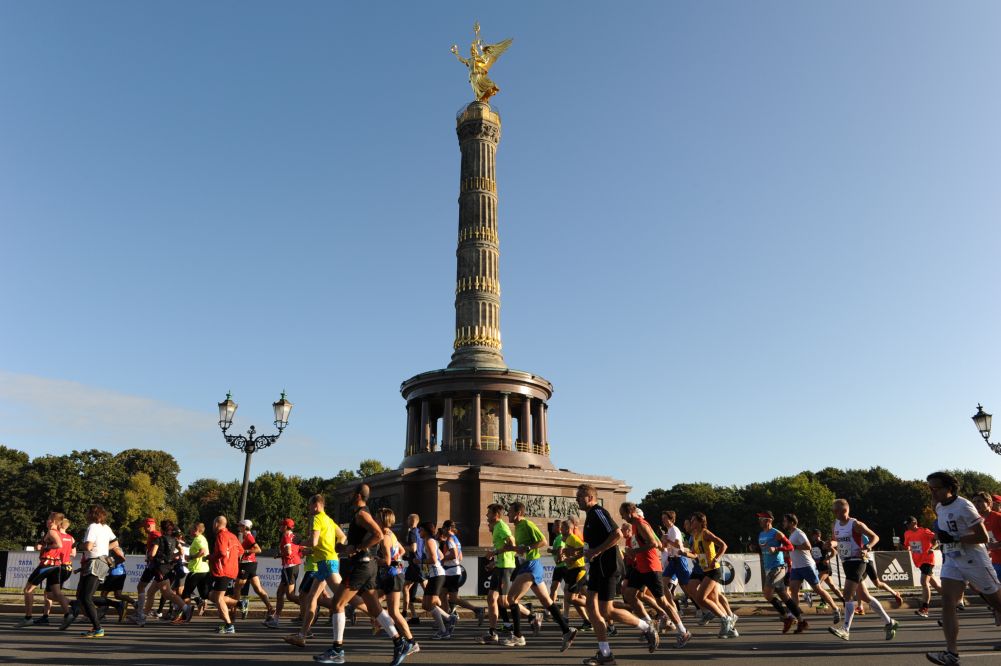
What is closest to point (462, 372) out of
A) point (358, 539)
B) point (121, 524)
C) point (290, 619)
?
point (290, 619)

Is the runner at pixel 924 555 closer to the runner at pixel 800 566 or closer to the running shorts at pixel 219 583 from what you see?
the runner at pixel 800 566

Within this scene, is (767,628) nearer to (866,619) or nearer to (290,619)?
(866,619)

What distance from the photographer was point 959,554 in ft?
25.3

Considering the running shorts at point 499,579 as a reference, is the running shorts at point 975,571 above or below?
above

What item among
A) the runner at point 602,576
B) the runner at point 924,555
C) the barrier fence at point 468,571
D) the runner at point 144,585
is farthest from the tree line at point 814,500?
the runner at point 602,576

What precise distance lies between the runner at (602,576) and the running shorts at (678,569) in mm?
4250

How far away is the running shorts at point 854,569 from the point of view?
36.6 ft

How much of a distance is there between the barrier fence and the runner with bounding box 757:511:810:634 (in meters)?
8.78

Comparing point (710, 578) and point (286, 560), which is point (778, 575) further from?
point (286, 560)

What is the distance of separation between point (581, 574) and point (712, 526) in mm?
75722

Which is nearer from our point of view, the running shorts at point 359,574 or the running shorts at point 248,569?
the running shorts at point 359,574

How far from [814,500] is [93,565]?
73.1m

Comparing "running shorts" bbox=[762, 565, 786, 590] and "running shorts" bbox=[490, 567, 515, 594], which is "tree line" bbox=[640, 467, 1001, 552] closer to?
"running shorts" bbox=[762, 565, 786, 590]

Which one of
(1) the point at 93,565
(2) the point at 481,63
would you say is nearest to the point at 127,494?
(2) the point at 481,63
